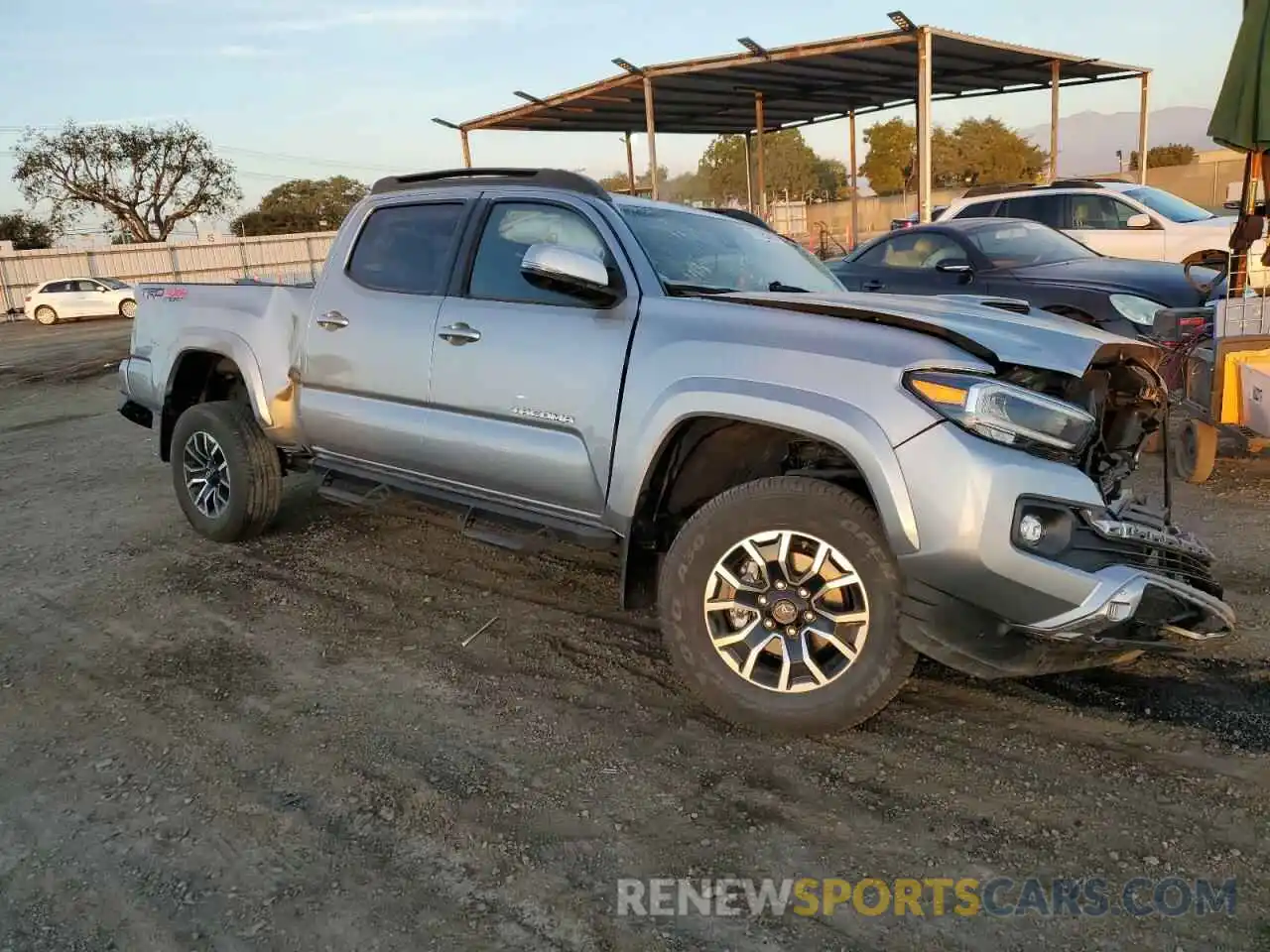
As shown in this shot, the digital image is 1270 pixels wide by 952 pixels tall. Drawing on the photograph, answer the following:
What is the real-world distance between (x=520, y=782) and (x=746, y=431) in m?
1.44

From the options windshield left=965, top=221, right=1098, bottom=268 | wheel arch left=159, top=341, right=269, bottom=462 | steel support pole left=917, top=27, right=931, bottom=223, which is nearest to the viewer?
wheel arch left=159, top=341, right=269, bottom=462

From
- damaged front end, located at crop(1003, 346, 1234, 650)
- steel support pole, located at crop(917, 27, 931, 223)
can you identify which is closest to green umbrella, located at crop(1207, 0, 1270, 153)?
damaged front end, located at crop(1003, 346, 1234, 650)

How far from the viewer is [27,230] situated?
5231 centimetres

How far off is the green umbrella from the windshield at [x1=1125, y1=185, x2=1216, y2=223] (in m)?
6.23

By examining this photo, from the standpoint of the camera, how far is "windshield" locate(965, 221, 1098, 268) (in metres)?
8.94

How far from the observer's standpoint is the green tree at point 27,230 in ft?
170

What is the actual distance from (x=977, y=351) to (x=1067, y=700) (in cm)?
134

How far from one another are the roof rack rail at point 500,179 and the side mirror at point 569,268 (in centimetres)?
55

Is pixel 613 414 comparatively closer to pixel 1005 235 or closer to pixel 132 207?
pixel 1005 235

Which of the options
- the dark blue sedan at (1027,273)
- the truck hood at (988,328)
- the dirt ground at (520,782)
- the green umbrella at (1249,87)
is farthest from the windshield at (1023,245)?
the truck hood at (988,328)

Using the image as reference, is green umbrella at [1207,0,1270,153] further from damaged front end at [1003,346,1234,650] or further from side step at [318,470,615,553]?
side step at [318,470,615,553]

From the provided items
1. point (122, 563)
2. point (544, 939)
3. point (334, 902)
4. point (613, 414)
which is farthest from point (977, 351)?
point (122, 563)

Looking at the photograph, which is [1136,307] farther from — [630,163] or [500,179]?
[630,163]

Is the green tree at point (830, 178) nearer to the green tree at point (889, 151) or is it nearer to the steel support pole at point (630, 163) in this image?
the green tree at point (889, 151)
